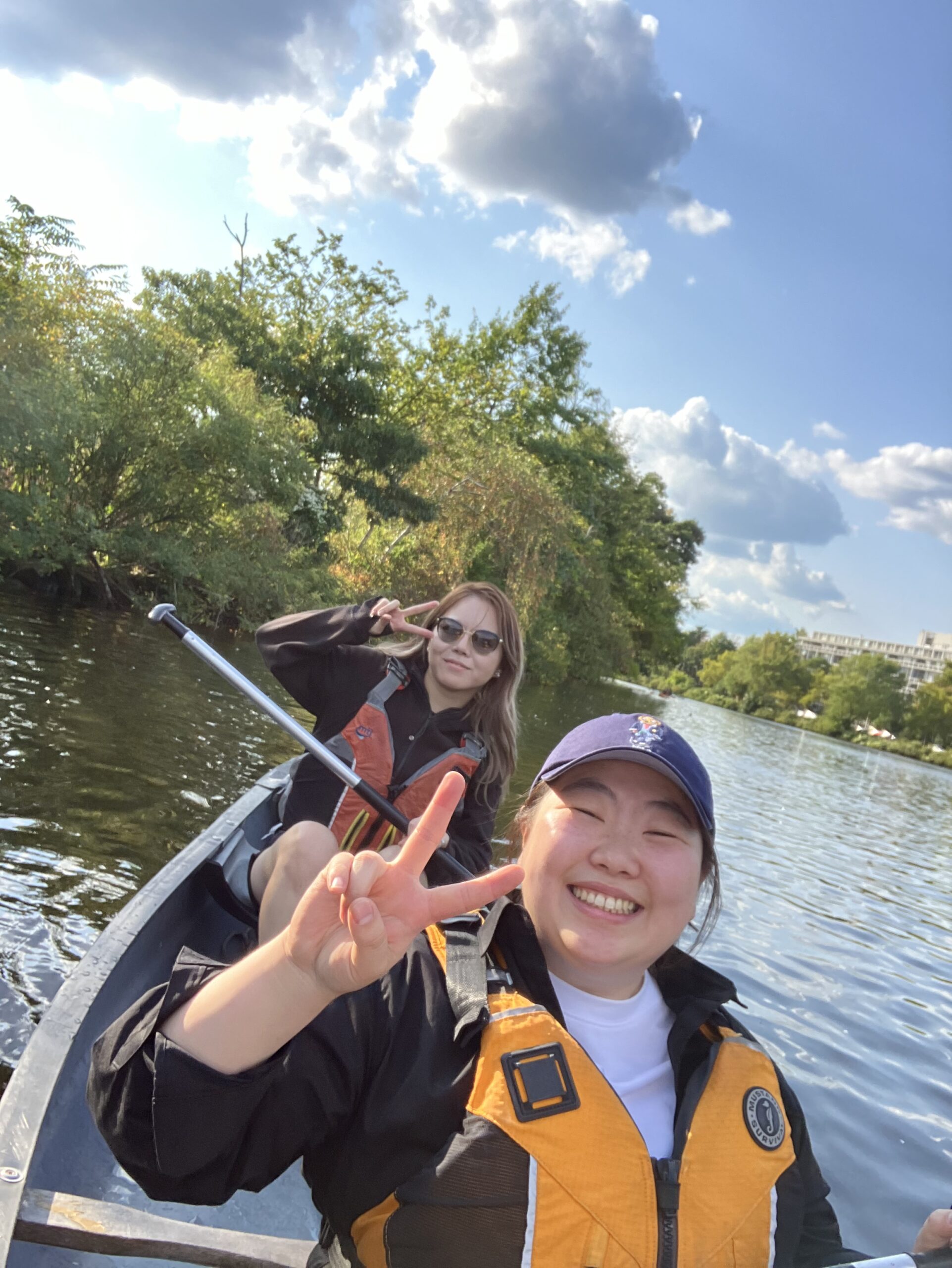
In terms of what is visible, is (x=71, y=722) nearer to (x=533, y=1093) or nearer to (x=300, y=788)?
(x=300, y=788)

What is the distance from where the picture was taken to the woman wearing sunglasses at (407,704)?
3.50 m

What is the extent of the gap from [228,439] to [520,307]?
614 inches

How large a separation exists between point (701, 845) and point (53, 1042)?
1332 millimetres

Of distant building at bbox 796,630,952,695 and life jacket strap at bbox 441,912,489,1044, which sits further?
distant building at bbox 796,630,952,695

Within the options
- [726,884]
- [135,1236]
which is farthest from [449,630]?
[726,884]

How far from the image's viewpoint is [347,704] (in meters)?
3.62

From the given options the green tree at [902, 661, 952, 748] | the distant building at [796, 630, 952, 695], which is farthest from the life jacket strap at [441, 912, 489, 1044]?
the distant building at [796, 630, 952, 695]

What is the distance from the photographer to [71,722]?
7.25 meters

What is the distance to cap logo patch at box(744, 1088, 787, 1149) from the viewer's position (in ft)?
4.19

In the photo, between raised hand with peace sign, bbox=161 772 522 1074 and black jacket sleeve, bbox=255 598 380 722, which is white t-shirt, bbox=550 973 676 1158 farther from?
black jacket sleeve, bbox=255 598 380 722

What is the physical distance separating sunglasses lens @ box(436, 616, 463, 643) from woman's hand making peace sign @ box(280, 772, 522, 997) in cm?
267

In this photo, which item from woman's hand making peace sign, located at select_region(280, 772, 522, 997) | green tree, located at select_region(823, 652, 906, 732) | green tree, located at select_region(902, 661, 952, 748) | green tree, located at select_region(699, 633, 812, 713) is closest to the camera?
woman's hand making peace sign, located at select_region(280, 772, 522, 997)

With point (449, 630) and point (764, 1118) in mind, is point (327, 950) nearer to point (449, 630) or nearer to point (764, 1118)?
point (764, 1118)

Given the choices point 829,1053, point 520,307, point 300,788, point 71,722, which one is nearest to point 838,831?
point 829,1053
